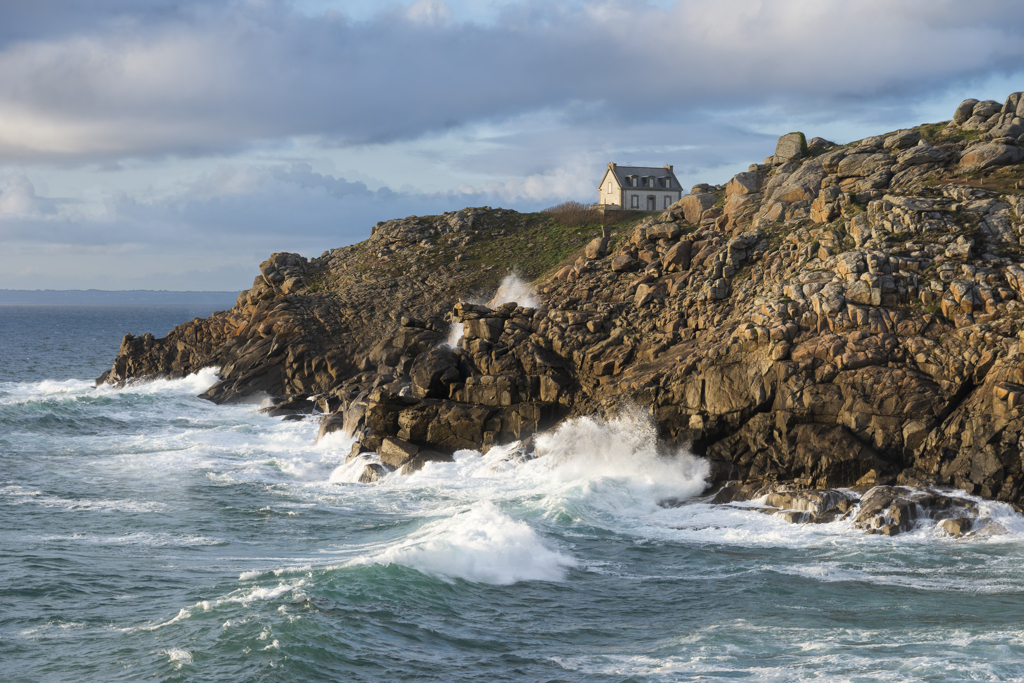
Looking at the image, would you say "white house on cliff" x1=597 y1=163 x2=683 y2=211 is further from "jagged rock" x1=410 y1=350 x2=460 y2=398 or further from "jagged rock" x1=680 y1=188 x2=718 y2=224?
"jagged rock" x1=410 y1=350 x2=460 y2=398

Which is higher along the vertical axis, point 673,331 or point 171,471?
point 673,331

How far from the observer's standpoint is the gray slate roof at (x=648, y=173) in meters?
79.3

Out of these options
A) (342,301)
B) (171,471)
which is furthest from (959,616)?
(342,301)

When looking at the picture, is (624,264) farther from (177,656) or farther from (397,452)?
(177,656)

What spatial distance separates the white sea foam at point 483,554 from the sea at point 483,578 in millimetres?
79

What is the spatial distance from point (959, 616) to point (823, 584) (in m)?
3.23

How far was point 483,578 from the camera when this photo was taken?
72.5ft

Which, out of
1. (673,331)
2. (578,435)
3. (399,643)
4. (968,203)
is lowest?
(399,643)

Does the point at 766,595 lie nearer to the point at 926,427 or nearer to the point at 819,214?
the point at 926,427

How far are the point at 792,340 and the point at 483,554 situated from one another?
1523 centimetres

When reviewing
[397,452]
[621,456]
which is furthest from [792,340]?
[397,452]

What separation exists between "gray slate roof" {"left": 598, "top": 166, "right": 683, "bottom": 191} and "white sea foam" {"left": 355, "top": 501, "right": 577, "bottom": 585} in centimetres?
5924

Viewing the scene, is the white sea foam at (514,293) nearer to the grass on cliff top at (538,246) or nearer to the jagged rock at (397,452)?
the grass on cliff top at (538,246)

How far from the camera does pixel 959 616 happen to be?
1898 centimetres
